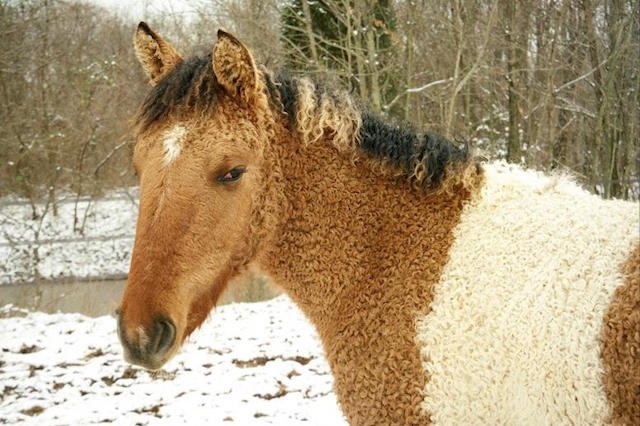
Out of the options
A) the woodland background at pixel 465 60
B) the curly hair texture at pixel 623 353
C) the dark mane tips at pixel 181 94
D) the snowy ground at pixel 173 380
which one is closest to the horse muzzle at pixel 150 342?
the dark mane tips at pixel 181 94

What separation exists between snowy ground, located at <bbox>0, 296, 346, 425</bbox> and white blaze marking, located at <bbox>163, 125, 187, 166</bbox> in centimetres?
191

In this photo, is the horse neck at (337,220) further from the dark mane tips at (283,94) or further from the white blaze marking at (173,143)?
the white blaze marking at (173,143)

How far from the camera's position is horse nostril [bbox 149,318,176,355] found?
185 cm

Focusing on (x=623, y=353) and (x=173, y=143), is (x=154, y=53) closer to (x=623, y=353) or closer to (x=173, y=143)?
(x=173, y=143)

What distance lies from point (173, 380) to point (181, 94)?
403 centimetres

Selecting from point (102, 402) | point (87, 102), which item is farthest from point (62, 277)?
point (102, 402)

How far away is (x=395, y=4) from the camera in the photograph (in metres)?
8.31

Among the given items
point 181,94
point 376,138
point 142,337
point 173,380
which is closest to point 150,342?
point 142,337

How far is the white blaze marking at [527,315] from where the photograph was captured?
64.5 inches

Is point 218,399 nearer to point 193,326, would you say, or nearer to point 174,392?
point 174,392

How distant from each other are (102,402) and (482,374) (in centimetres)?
429

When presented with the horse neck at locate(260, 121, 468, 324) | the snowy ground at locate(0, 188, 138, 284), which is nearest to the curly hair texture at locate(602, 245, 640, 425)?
the horse neck at locate(260, 121, 468, 324)

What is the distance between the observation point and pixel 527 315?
1739 mm

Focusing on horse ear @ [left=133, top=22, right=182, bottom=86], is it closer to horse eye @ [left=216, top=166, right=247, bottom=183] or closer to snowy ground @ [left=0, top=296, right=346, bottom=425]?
horse eye @ [left=216, top=166, right=247, bottom=183]
